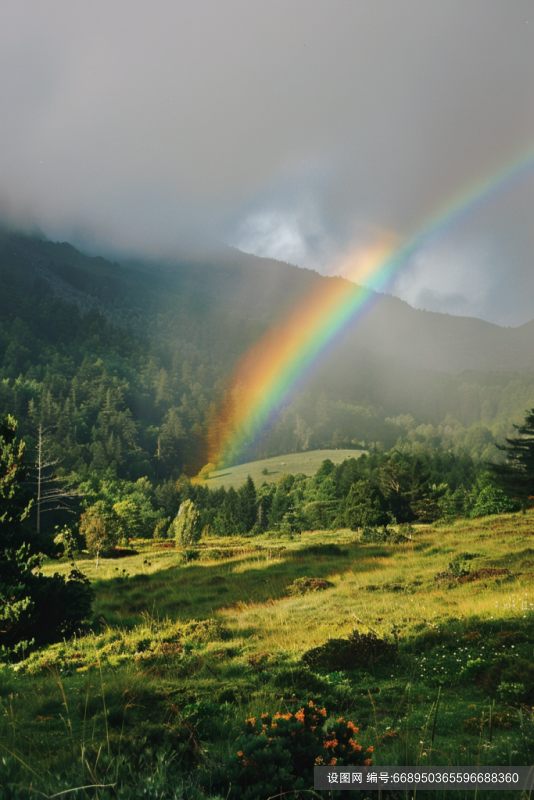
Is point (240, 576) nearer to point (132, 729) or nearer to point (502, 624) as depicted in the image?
point (502, 624)

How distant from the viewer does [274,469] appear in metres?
172

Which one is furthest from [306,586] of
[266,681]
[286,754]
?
[286,754]

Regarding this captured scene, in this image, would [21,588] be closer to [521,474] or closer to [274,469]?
[521,474]

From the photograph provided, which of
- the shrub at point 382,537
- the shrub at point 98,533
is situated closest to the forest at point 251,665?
the shrub at point 382,537

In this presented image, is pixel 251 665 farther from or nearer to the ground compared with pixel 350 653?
nearer to the ground

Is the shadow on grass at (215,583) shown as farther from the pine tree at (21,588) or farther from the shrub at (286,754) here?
the shrub at (286,754)

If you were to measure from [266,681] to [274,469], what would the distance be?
165 m

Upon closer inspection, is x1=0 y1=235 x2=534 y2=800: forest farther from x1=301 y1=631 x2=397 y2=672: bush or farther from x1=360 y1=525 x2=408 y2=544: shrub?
x1=360 y1=525 x2=408 y2=544: shrub

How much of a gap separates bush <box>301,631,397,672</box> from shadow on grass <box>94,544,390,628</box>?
26.2 feet

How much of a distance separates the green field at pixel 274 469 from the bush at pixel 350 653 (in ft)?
471

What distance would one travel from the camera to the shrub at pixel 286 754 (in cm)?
347

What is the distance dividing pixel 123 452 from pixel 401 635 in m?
183

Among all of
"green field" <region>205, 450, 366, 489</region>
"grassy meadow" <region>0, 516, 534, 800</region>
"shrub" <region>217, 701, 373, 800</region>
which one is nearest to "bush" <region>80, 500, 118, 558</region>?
"grassy meadow" <region>0, 516, 534, 800</region>

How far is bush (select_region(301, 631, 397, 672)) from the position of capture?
9.30 m
